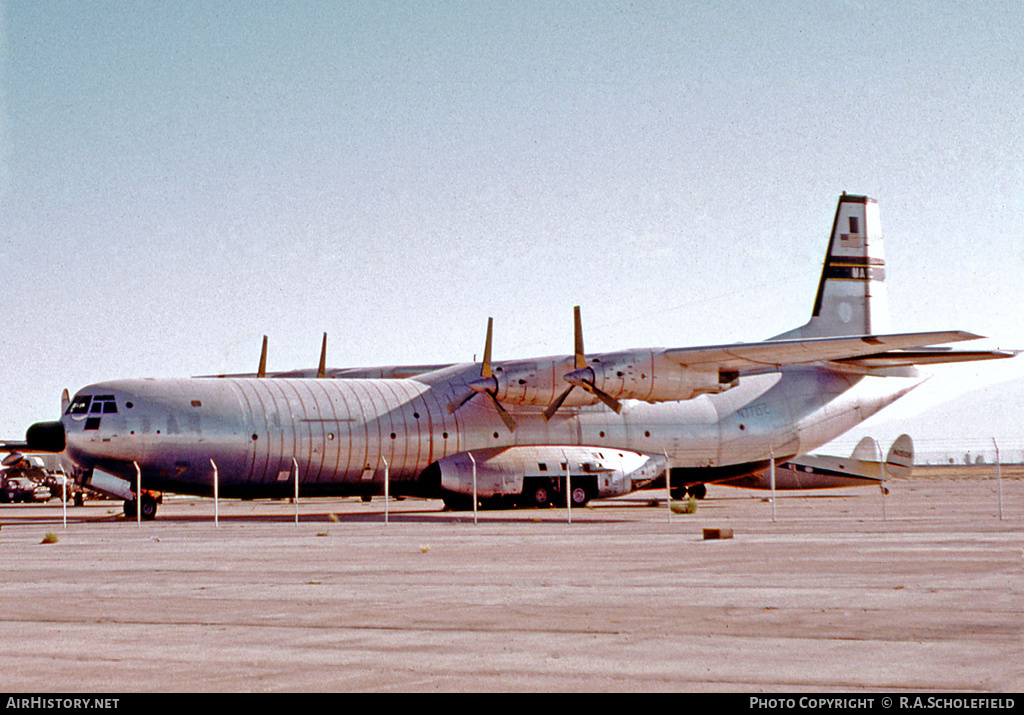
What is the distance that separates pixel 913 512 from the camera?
28688mm

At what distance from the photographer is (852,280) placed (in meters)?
40.8

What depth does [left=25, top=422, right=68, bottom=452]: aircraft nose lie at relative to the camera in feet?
93.5

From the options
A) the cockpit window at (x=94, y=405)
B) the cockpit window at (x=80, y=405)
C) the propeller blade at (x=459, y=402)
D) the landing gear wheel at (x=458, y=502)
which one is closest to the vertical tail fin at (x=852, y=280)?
the propeller blade at (x=459, y=402)

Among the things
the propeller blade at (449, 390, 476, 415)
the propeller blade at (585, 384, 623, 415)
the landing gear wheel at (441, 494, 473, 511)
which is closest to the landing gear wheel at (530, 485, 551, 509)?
the landing gear wheel at (441, 494, 473, 511)

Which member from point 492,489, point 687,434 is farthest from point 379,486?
point 687,434

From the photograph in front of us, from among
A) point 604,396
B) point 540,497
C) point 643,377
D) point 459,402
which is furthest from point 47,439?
point 643,377

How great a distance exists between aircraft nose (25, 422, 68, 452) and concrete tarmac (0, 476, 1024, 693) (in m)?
9.74

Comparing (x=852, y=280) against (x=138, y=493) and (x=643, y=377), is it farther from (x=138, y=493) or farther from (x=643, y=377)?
(x=138, y=493)

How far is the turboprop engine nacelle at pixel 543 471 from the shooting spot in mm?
31500

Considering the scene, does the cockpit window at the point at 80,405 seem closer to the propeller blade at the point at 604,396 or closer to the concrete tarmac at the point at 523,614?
the concrete tarmac at the point at 523,614

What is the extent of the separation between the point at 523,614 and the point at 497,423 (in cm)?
2370

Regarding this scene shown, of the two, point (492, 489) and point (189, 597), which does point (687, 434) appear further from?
point (189, 597)

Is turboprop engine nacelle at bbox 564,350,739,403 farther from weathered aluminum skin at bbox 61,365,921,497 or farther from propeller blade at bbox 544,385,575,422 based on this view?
weathered aluminum skin at bbox 61,365,921,497

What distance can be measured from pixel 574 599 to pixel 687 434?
998 inches
